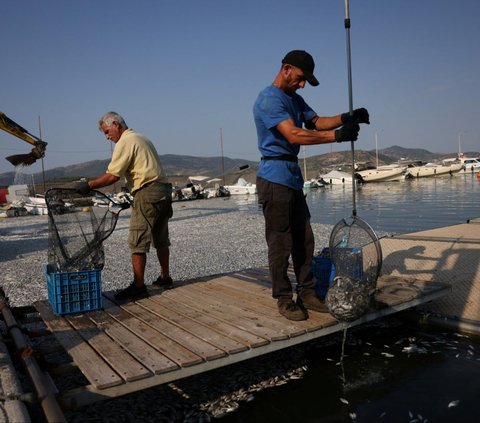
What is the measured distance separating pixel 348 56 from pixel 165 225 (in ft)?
8.79

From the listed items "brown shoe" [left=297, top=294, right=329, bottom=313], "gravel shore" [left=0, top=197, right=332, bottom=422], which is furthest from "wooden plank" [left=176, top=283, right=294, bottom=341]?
"gravel shore" [left=0, top=197, right=332, bottom=422]

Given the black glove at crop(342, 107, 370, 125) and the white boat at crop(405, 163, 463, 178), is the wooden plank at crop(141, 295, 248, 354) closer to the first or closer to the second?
the black glove at crop(342, 107, 370, 125)

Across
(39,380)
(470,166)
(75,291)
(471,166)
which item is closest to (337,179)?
(470,166)

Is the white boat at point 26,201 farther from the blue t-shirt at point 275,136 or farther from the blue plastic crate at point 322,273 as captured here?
the blue t-shirt at point 275,136

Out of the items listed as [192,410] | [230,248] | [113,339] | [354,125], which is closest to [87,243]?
[113,339]

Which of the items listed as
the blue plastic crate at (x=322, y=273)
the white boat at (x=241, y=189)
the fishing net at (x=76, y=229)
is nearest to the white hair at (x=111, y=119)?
the fishing net at (x=76, y=229)

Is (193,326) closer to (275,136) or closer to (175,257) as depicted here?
(275,136)

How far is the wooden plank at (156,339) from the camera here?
11.2ft

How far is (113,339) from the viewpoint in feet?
12.8

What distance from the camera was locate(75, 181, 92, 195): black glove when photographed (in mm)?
4641

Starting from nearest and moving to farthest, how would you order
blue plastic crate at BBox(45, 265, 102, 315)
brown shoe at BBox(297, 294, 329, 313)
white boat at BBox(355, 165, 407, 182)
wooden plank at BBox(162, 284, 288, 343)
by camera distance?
wooden plank at BBox(162, 284, 288, 343) → brown shoe at BBox(297, 294, 329, 313) → blue plastic crate at BBox(45, 265, 102, 315) → white boat at BBox(355, 165, 407, 182)

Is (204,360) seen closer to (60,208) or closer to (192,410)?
(192,410)

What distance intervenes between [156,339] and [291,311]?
122 cm

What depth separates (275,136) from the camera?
4145 mm
